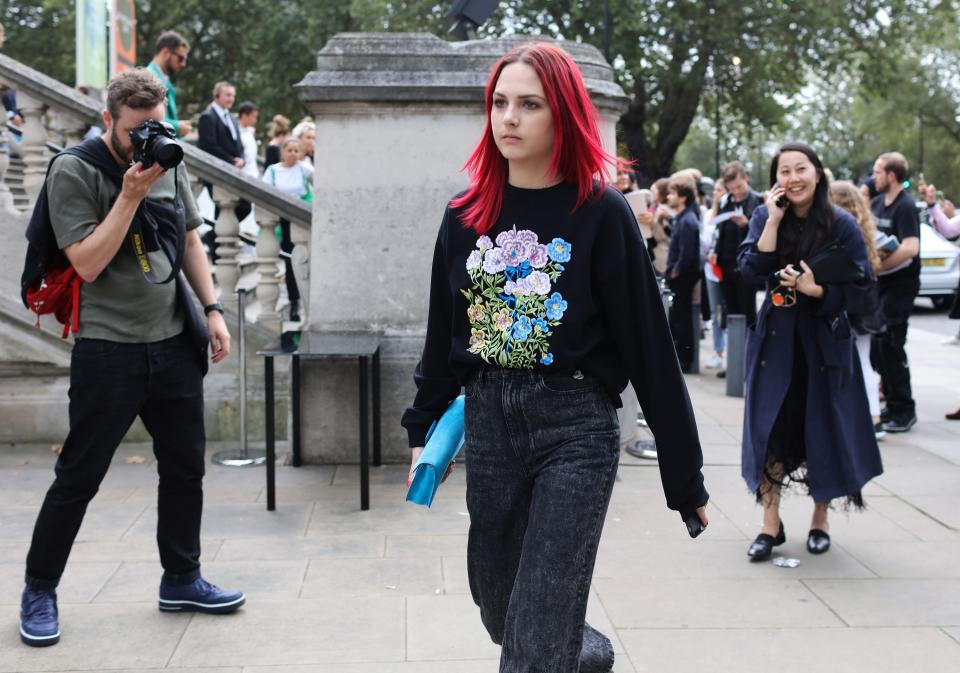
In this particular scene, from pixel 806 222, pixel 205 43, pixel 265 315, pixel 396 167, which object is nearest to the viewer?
pixel 806 222

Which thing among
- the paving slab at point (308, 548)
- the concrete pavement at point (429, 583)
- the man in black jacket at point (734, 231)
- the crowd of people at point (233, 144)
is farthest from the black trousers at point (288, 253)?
the man in black jacket at point (734, 231)

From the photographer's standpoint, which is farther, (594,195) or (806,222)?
(806,222)

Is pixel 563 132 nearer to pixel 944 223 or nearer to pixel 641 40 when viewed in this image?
pixel 944 223

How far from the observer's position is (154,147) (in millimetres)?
3930

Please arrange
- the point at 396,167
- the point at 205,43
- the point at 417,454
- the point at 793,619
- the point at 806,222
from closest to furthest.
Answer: the point at 417,454, the point at 793,619, the point at 806,222, the point at 396,167, the point at 205,43

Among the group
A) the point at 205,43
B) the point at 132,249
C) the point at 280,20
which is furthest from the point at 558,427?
the point at 205,43

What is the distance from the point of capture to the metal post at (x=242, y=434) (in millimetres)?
7094

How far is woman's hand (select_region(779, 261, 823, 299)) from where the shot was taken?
5.26 meters

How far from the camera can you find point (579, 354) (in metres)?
2.94

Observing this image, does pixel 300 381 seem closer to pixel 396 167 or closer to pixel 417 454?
pixel 396 167

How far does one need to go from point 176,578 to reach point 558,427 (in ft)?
7.11

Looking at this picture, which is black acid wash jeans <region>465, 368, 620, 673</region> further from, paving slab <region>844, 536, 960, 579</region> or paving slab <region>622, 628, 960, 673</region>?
paving slab <region>844, 536, 960, 579</region>

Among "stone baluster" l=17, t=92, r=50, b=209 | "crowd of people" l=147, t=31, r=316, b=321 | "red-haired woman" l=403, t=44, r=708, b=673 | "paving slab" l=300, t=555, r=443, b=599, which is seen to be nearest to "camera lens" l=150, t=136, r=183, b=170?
"red-haired woman" l=403, t=44, r=708, b=673

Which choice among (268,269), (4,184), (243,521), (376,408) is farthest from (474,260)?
(4,184)
